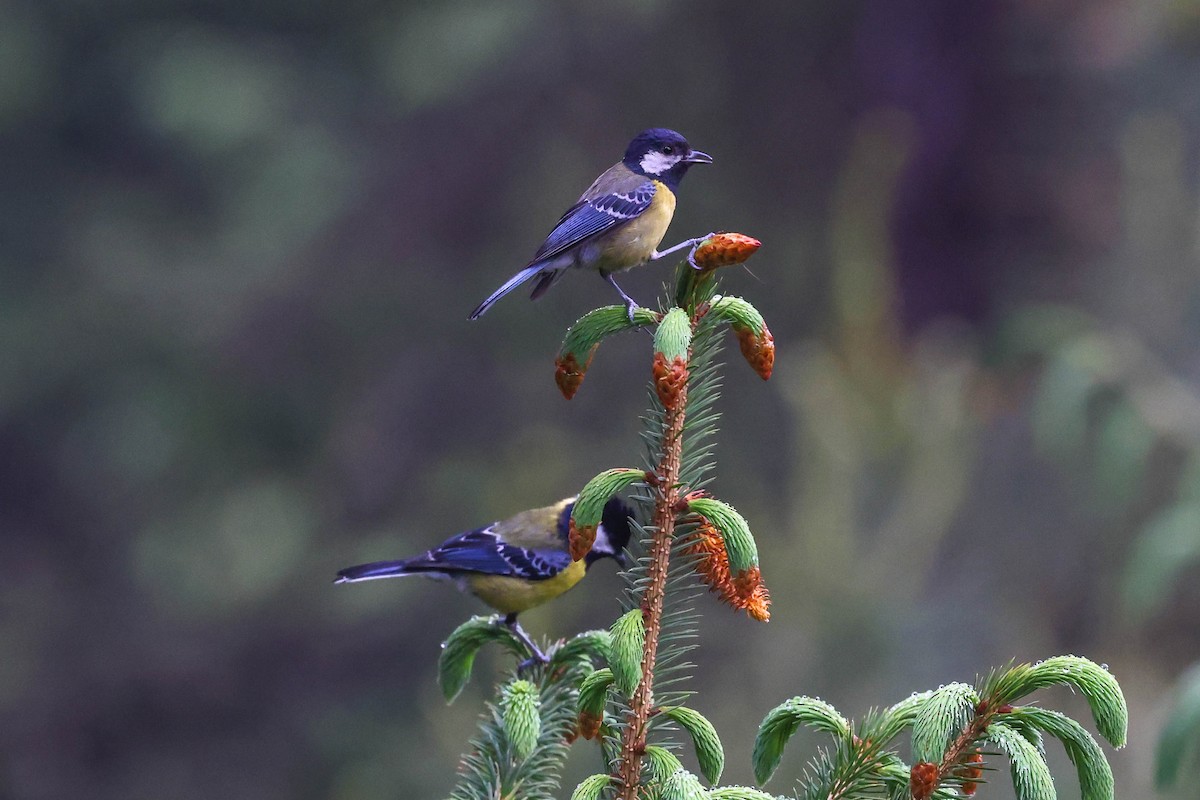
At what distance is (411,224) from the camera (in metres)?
7.64

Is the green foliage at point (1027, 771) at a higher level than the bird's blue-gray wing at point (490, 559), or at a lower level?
lower

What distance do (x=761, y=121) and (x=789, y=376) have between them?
5.99 feet

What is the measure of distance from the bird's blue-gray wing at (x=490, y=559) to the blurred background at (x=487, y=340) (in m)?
2.36

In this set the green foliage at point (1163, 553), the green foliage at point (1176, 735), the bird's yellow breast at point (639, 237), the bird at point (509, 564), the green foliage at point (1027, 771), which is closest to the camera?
the green foliage at point (1027, 771)

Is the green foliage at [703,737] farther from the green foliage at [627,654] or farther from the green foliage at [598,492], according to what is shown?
the green foliage at [598,492]

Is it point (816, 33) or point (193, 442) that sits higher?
point (816, 33)

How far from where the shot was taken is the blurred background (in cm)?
571

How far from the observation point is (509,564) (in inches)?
124

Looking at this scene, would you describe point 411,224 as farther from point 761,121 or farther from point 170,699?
point 170,699

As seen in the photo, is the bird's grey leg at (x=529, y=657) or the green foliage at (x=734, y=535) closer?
the green foliage at (x=734, y=535)

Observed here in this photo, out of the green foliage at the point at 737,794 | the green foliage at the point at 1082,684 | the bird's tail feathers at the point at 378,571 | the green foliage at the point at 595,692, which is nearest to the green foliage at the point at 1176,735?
the green foliage at the point at 1082,684

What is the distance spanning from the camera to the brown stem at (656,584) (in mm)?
1288

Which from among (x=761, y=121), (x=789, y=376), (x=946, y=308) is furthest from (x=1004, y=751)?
(x=761, y=121)

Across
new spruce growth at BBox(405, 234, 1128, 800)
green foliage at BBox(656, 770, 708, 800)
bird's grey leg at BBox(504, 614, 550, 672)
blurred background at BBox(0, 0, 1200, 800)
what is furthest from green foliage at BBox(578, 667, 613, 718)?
blurred background at BBox(0, 0, 1200, 800)
